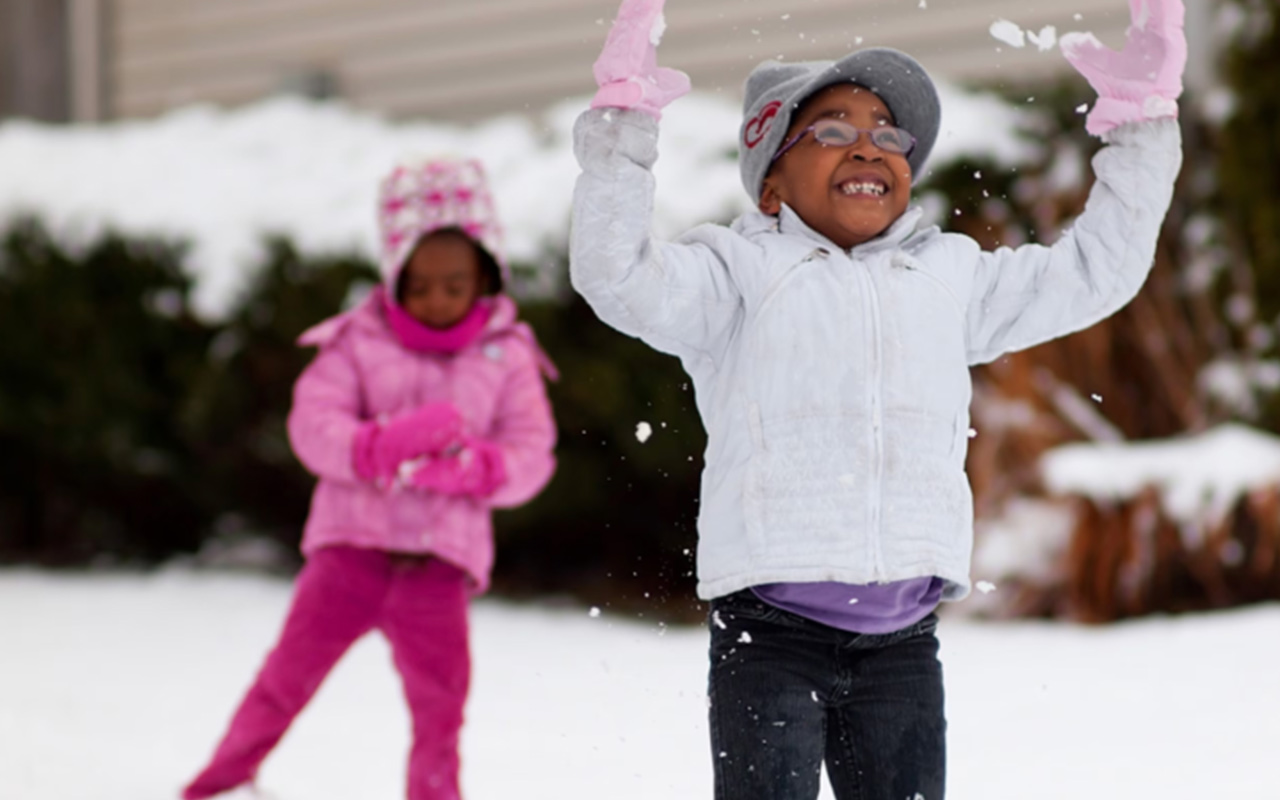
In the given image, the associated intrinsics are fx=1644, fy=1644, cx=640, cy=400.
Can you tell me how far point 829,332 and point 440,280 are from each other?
1.58 metres

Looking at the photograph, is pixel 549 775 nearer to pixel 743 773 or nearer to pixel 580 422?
pixel 743 773

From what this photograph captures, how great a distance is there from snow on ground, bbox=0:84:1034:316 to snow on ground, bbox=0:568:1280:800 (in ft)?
4.92

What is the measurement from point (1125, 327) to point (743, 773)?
408 centimetres

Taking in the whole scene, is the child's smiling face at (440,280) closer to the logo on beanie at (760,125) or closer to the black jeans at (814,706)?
the logo on beanie at (760,125)

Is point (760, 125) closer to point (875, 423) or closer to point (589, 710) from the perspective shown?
point (875, 423)

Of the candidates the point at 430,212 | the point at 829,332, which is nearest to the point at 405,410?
the point at 430,212

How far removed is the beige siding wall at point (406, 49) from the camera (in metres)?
6.66

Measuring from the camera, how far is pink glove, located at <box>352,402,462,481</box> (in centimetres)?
351

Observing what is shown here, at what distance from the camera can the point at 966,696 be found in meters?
4.39

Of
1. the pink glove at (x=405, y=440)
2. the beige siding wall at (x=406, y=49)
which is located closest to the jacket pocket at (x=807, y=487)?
the pink glove at (x=405, y=440)

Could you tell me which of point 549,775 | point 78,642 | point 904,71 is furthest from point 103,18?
point 904,71

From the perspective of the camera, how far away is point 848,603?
2.39 meters

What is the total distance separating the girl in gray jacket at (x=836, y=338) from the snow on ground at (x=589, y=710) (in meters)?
0.36

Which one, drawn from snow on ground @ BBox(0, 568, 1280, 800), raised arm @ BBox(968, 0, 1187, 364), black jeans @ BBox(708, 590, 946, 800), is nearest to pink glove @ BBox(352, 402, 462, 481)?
snow on ground @ BBox(0, 568, 1280, 800)
